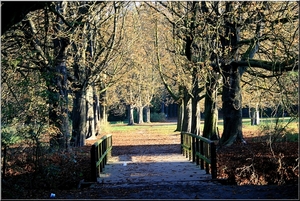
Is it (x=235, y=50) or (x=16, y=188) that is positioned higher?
(x=235, y=50)

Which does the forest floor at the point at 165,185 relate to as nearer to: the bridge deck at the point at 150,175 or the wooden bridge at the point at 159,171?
the wooden bridge at the point at 159,171

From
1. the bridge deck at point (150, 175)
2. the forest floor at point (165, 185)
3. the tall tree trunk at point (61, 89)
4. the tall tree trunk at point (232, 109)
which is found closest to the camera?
the forest floor at point (165, 185)

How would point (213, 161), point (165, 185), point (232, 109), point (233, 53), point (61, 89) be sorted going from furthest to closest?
1. point (232, 109)
2. point (233, 53)
3. point (61, 89)
4. point (213, 161)
5. point (165, 185)

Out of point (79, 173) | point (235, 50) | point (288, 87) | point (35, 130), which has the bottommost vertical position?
point (79, 173)

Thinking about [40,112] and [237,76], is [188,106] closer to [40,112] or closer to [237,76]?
[237,76]

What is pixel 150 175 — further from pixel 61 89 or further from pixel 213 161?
pixel 61 89

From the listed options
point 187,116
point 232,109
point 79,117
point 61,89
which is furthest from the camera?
point 187,116

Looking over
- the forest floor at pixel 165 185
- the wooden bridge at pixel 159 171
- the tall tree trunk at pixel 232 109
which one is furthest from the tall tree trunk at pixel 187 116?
the wooden bridge at pixel 159 171

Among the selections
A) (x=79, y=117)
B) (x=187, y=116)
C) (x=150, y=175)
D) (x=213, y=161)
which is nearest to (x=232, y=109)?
(x=150, y=175)

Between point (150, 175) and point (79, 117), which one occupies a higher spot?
point (79, 117)

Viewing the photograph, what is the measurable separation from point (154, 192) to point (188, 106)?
72.2 ft

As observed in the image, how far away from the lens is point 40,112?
358 inches

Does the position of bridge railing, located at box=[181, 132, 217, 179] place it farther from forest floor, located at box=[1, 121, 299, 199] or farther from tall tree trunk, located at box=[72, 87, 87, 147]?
tall tree trunk, located at box=[72, 87, 87, 147]

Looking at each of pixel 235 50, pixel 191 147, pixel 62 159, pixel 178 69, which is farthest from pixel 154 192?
pixel 178 69
